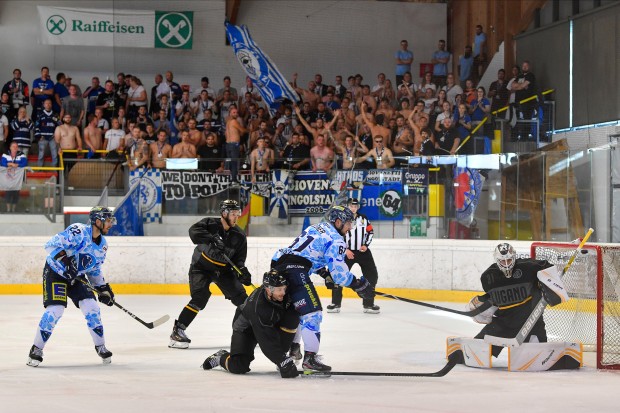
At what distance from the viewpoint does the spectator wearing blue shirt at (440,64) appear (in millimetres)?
17047

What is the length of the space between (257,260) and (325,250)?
5764 mm

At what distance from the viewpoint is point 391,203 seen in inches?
499

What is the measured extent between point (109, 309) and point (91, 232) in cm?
397

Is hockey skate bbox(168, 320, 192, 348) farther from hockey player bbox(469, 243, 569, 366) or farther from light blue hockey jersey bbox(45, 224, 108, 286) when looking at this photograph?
hockey player bbox(469, 243, 569, 366)

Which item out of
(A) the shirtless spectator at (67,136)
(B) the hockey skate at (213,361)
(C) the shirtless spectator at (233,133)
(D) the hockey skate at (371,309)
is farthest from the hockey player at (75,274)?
(A) the shirtless spectator at (67,136)

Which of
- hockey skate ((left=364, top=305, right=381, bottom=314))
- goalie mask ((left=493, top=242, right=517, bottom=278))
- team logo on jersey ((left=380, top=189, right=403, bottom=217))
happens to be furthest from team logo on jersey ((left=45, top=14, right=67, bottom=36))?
goalie mask ((left=493, top=242, right=517, bottom=278))

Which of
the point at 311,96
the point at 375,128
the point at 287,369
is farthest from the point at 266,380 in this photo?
the point at 311,96

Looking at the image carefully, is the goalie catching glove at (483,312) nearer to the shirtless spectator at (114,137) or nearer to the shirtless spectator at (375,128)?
the shirtless spectator at (375,128)

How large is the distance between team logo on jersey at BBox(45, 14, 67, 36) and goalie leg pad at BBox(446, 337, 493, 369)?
43.0ft

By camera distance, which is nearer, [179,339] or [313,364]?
[313,364]

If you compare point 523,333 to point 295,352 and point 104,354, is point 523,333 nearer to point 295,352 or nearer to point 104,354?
point 295,352

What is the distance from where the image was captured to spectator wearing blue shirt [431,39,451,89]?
17.0 metres

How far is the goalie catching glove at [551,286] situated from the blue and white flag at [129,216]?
6566 millimetres

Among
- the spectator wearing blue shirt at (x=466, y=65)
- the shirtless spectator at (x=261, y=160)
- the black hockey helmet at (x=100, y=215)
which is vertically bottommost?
the black hockey helmet at (x=100, y=215)
